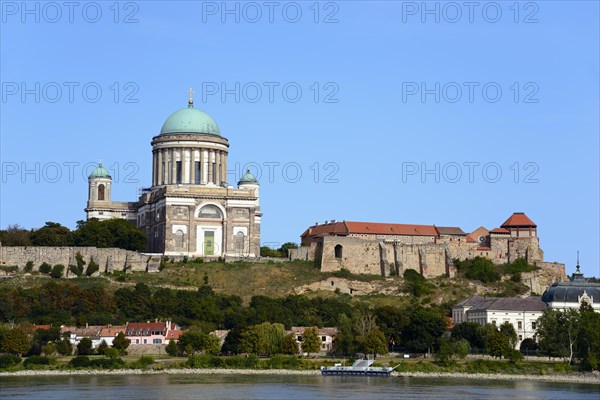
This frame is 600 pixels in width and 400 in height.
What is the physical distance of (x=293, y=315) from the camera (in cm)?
9512

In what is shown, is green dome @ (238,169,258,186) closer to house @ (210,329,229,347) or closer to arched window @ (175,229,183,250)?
arched window @ (175,229,183,250)

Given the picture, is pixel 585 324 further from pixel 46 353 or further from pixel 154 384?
pixel 46 353

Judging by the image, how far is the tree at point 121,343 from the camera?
85.2 meters

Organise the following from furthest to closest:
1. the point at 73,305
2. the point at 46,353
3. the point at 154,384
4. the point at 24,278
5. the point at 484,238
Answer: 1. the point at 484,238
2. the point at 24,278
3. the point at 73,305
4. the point at 46,353
5. the point at 154,384

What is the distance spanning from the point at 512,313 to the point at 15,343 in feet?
111

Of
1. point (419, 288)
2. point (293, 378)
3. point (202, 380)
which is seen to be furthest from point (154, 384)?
point (419, 288)

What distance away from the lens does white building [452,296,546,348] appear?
9444 centimetres

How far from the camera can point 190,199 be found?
107188mm

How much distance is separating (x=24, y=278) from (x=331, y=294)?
73.5 ft

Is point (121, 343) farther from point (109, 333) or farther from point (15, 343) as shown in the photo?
point (15, 343)

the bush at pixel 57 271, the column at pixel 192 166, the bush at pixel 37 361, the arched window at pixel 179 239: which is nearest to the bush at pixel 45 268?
the bush at pixel 57 271

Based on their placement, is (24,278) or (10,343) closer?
(10,343)

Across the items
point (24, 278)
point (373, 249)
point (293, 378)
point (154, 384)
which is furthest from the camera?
point (373, 249)

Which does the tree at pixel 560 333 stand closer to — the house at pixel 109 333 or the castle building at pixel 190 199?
the house at pixel 109 333
